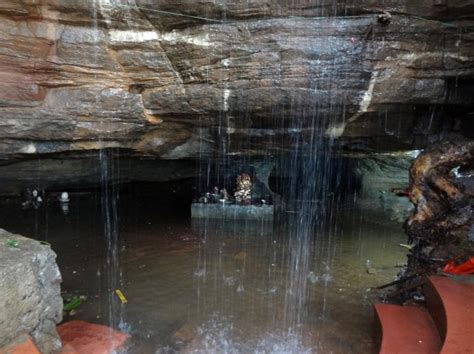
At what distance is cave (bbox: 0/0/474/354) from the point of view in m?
5.13

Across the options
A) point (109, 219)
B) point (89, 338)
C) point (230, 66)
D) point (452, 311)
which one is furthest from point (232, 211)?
point (452, 311)

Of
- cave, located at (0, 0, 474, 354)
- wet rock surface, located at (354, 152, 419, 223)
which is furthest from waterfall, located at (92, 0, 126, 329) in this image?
wet rock surface, located at (354, 152, 419, 223)

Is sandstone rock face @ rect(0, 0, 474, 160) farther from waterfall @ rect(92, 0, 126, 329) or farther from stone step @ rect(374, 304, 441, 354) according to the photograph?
stone step @ rect(374, 304, 441, 354)

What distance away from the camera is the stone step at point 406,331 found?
4.42m

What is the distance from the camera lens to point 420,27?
269 inches

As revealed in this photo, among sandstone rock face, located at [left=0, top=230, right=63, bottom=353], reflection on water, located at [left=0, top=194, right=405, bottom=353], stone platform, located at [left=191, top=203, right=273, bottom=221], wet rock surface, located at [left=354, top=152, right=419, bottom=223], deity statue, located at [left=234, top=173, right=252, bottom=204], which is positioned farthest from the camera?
wet rock surface, located at [left=354, top=152, right=419, bottom=223]

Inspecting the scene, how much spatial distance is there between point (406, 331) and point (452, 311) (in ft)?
1.87

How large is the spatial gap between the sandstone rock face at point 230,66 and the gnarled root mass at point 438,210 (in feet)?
4.35

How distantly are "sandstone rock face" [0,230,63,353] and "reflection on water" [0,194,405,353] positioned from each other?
106cm

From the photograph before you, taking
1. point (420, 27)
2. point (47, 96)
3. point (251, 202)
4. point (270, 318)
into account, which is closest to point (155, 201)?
point (251, 202)

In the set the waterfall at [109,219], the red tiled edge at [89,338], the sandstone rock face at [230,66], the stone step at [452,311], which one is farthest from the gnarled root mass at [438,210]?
the waterfall at [109,219]

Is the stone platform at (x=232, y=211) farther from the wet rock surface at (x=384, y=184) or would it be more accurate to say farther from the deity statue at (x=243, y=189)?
the wet rock surface at (x=384, y=184)

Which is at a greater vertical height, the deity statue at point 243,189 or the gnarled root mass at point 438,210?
the gnarled root mass at point 438,210

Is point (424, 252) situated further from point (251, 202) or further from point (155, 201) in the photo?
point (155, 201)
